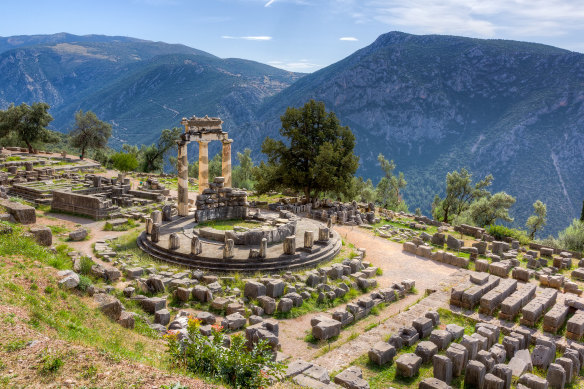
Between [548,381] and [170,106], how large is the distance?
15652cm

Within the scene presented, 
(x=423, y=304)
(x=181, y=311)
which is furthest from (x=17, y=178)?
(x=423, y=304)

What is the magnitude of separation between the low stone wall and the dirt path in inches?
640

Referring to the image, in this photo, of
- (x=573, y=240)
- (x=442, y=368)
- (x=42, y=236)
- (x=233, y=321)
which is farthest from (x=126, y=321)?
(x=573, y=240)

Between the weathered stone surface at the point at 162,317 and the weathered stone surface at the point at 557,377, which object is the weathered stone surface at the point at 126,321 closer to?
the weathered stone surface at the point at 162,317

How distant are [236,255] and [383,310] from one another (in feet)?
23.4

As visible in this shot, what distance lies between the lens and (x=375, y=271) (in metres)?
20.8

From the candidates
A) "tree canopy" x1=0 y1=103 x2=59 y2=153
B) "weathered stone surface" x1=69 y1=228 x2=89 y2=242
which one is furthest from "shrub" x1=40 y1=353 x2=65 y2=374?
"tree canopy" x1=0 y1=103 x2=59 y2=153

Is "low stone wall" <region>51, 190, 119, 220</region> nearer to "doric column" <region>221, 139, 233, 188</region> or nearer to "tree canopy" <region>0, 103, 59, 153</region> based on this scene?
"doric column" <region>221, 139, 233, 188</region>

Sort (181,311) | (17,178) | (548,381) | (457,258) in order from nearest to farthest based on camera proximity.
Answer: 1. (548,381)
2. (181,311)
3. (457,258)
4. (17,178)

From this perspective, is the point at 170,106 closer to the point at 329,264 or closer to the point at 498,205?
the point at 498,205

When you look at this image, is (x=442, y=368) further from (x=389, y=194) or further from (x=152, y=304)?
(x=389, y=194)

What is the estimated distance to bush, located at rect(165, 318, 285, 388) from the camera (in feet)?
27.2

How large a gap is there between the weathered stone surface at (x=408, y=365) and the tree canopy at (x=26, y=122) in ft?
184

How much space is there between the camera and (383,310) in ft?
55.2
